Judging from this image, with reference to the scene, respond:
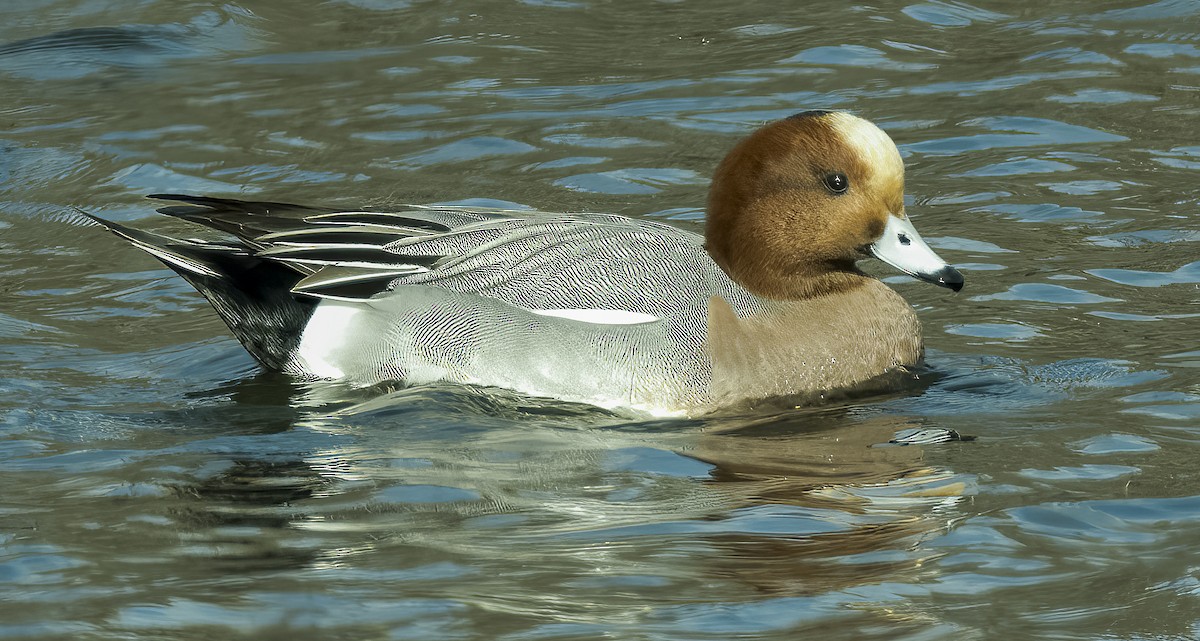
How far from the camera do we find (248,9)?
1050cm

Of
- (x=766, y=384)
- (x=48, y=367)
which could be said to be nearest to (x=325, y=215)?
(x=48, y=367)

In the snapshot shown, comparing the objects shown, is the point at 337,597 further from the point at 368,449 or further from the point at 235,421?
the point at 235,421

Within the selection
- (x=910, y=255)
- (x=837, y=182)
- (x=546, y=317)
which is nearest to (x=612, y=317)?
(x=546, y=317)

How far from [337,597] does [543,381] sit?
1755 mm

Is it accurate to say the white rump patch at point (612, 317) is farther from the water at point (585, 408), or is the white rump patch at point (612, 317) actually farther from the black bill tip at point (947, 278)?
the black bill tip at point (947, 278)

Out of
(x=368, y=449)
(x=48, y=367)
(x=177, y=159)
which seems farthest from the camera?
(x=177, y=159)

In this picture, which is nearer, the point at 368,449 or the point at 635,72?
the point at 368,449

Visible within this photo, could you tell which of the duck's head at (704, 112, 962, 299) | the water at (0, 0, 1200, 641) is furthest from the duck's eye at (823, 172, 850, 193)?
the water at (0, 0, 1200, 641)

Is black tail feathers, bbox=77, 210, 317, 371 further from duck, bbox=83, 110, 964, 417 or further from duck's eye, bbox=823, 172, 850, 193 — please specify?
duck's eye, bbox=823, 172, 850, 193

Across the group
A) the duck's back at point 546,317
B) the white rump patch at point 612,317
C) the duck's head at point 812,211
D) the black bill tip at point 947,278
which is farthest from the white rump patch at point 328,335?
the black bill tip at point 947,278

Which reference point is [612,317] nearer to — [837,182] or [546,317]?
[546,317]

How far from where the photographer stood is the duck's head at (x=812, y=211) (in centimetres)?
557

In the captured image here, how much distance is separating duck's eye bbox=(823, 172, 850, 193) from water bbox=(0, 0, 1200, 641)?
74 cm

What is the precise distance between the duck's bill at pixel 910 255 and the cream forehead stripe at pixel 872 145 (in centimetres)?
17
